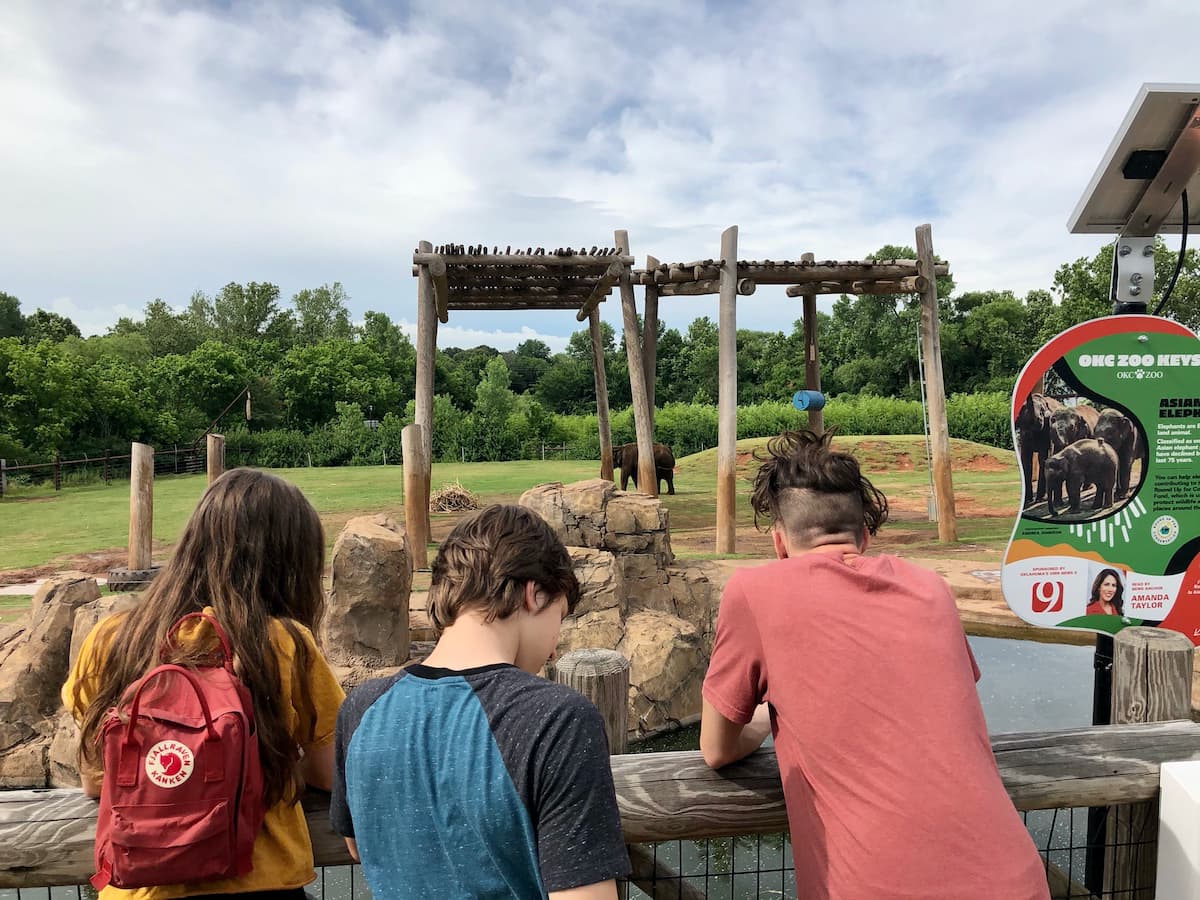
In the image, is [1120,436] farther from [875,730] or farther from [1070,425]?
[875,730]

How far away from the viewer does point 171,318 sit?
43.1m

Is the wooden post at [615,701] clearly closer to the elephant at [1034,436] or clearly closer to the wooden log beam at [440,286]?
the elephant at [1034,436]

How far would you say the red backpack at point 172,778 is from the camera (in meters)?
1.12

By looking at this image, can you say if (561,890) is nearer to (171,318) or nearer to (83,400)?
(83,400)

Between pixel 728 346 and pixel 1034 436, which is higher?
pixel 728 346

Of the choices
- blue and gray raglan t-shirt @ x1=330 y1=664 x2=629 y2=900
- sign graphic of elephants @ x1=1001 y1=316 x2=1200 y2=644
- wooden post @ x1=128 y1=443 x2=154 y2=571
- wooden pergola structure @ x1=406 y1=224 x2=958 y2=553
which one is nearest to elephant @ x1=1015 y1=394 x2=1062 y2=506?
sign graphic of elephants @ x1=1001 y1=316 x2=1200 y2=644

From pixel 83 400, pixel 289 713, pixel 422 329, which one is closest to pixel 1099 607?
pixel 289 713

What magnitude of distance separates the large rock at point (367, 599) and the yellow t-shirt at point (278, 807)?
12.5 ft

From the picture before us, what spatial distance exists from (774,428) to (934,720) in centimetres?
2478

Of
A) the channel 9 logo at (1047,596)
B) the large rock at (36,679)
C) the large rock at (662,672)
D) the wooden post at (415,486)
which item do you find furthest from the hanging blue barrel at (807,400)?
the channel 9 logo at (1047,596)

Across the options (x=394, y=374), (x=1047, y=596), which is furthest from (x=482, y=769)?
(x=394, y=374)

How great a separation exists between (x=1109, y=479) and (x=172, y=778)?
2.43 metres

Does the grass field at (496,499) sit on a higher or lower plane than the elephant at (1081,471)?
lower

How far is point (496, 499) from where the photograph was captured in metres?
14.2
